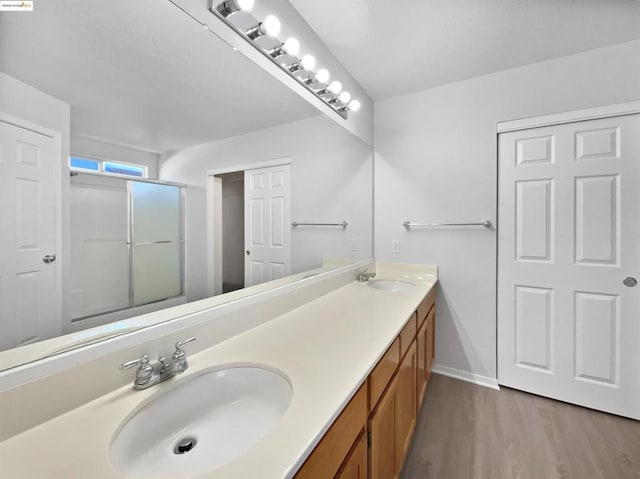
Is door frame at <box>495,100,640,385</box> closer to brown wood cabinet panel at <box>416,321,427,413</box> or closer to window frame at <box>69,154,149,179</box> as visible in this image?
brown wood cabinet panel at <box>416,321,427,413</box>

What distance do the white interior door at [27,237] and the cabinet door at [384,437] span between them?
3.26ft

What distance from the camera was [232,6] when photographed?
3.42ft

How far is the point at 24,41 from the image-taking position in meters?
0.61

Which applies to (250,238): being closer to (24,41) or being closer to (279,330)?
(279,330)

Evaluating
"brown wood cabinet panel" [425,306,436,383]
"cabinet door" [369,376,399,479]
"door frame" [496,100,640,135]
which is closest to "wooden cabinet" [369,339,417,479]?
"cabinet door" [369,376,399,479]

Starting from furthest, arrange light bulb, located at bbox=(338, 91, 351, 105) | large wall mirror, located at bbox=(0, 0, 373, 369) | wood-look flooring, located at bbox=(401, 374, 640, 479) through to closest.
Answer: light bulb, located at bbox=(338, 91, 351, 105)
wood-look flooring, located at bbox=(401, 374, 640, 479)
large wall mirror, located at bbox=(0, 0, 373, 369)

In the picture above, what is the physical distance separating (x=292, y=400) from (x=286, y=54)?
1.49 meters

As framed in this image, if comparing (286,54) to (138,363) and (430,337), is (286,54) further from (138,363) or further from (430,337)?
(430,337)

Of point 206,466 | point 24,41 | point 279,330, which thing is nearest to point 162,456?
point 206,466

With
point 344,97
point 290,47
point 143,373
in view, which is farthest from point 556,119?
point 143,373

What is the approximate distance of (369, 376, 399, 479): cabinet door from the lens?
0.91 metres

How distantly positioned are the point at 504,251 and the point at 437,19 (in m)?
1.63

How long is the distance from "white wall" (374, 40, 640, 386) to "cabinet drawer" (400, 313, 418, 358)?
87cm

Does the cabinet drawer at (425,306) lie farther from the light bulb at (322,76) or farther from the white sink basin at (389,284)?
the light bulb at (322,76)
